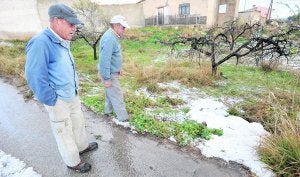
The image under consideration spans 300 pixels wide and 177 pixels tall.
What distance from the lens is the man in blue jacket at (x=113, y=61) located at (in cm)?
399

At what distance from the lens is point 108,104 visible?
16.2 ft

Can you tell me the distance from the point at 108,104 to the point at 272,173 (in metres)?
3.17

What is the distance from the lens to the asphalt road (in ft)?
10.9

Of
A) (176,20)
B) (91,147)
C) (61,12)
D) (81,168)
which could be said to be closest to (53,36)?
(61,12)

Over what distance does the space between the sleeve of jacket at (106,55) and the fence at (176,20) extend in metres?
20.2

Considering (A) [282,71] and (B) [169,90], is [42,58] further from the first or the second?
(A) [282,71]

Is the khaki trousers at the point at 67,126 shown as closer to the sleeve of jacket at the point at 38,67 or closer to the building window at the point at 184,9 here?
the sleeve of jacket at the point at 38,67

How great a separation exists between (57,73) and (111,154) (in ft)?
5.39

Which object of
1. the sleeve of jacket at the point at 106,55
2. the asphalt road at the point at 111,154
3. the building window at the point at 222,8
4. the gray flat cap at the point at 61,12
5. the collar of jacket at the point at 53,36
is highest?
the building window at the point at 222,8

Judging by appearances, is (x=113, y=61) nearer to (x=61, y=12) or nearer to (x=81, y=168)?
(x=61, y=12)

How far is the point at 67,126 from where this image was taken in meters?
3.04

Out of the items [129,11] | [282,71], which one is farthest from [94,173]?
[129,11]

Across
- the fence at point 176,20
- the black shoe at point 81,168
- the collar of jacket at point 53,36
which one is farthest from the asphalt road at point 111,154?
the fence at point 176,20

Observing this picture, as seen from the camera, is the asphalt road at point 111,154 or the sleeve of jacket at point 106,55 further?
the sleeve of jacket at point 106,55
